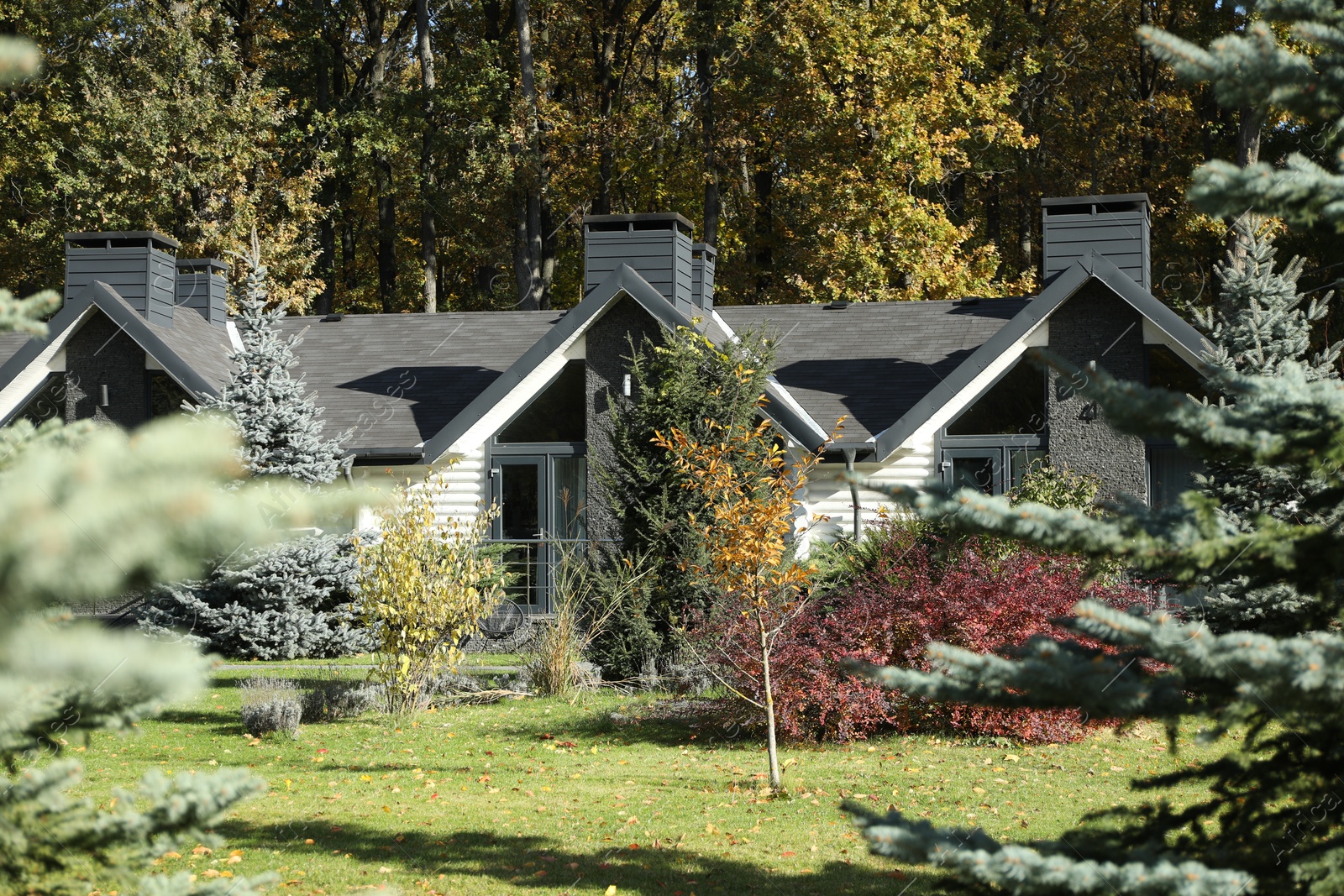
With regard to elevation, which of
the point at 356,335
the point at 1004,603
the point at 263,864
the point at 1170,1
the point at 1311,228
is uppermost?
the point at 1170,1

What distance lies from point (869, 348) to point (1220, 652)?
17028 mm

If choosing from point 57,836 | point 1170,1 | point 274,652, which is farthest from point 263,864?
point 1170,1

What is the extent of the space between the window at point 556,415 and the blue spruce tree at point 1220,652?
48.1 ft

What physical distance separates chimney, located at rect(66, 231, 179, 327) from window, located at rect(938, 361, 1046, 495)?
12635 millimetres

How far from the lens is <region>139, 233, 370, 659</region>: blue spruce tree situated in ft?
54.1

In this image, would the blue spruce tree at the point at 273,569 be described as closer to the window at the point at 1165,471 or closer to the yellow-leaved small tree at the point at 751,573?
the yellow-leaved small tree at the point at 751,573

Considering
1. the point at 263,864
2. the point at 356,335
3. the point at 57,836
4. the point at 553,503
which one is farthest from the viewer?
the point at 356,335

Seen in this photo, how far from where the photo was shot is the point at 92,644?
1.69 m

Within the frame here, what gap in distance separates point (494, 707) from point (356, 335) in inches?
429

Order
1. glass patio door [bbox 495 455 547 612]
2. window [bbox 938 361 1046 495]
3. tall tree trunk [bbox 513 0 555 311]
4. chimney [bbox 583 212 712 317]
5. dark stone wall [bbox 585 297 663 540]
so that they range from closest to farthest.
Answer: window [bbox 938 361 1046 495] < dark stone wall [bbox 585 297 663 540] < glass patio door [bbox 495 455 547 612] < chimney [bbox 583 212 712 317] < tall tree trunk [bbox 513 0 555 311]

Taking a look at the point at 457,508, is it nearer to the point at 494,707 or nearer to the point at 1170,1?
the point at 494,707

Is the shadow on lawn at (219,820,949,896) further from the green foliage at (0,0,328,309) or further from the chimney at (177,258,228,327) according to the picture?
the green foliage at (0,0,328,309)


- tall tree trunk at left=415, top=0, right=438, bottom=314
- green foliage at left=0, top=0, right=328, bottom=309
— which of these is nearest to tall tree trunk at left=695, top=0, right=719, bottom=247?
tall tree trunk at left=415, top=0, right=438, bottom=314

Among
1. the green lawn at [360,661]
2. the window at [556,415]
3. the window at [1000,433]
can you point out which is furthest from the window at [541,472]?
the window at [1000,433]
